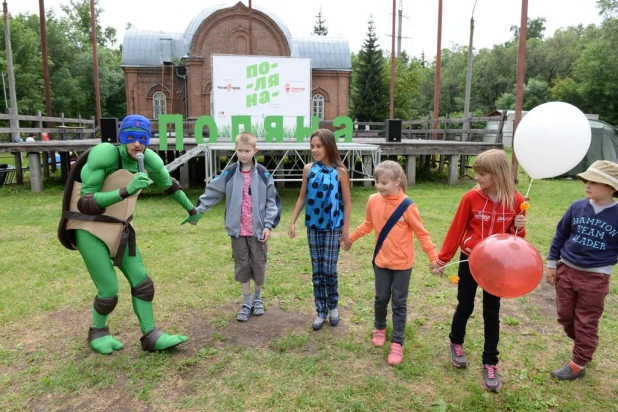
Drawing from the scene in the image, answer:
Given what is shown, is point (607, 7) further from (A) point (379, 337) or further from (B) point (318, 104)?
(A) point (379, 337)

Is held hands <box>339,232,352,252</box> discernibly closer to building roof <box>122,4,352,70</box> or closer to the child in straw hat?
the child in straw hat

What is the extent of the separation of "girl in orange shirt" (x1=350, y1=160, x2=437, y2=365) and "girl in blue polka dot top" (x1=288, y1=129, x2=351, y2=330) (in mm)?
355

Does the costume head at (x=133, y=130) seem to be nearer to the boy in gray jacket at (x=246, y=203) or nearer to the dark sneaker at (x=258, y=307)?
the boy in gray jacket at (x=246, y=203)

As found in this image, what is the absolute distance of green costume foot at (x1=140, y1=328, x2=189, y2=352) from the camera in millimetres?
3506

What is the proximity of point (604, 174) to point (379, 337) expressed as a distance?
2040mm

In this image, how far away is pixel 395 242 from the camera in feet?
11.0

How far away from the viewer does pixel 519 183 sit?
1401 centimetres

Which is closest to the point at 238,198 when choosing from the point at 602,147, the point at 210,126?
the point at 210,126

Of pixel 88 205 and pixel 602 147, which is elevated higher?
pixel 602 147

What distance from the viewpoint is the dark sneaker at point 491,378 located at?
3076mm

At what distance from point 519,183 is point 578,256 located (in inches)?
470

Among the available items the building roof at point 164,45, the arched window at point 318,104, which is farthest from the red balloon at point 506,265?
the arched window at point 318,104

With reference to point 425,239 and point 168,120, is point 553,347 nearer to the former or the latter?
point 425,239

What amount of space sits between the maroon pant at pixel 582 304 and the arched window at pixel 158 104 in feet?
95.8
